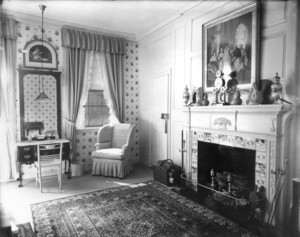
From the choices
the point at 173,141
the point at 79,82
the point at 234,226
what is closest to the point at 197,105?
the point at 173,141

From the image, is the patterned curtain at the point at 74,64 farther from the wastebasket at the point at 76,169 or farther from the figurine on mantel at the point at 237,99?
the figurine on mantel at the point at 237,99

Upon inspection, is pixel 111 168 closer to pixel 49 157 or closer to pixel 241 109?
pixel 49 157

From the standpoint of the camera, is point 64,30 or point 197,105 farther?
point 64,30

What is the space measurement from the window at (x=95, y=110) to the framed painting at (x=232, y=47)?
6.44ft

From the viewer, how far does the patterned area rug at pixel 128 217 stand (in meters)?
1.78

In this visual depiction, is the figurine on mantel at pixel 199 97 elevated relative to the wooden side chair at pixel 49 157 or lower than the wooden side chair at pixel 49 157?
elevated

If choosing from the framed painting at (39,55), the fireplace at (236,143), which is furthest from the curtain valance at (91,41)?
the fireplace at (236,143)

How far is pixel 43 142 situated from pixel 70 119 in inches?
26.6

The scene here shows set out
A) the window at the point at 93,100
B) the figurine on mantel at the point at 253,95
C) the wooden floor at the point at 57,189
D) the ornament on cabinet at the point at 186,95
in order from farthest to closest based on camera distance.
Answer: the window at the point at 93,100 → the ornament on cabinet at the point at 186,95 → the wooden floor at the point at 57,189 → the figurine on mantel at the point at 253,95

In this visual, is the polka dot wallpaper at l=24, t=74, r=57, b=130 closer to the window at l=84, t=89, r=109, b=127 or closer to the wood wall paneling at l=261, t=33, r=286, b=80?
the window at l=84, t=89, r=109, b=127

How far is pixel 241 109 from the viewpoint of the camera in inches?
83.2

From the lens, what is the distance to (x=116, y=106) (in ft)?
12.9

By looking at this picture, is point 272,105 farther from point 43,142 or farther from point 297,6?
point 43,142

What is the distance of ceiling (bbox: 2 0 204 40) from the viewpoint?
2.71m
